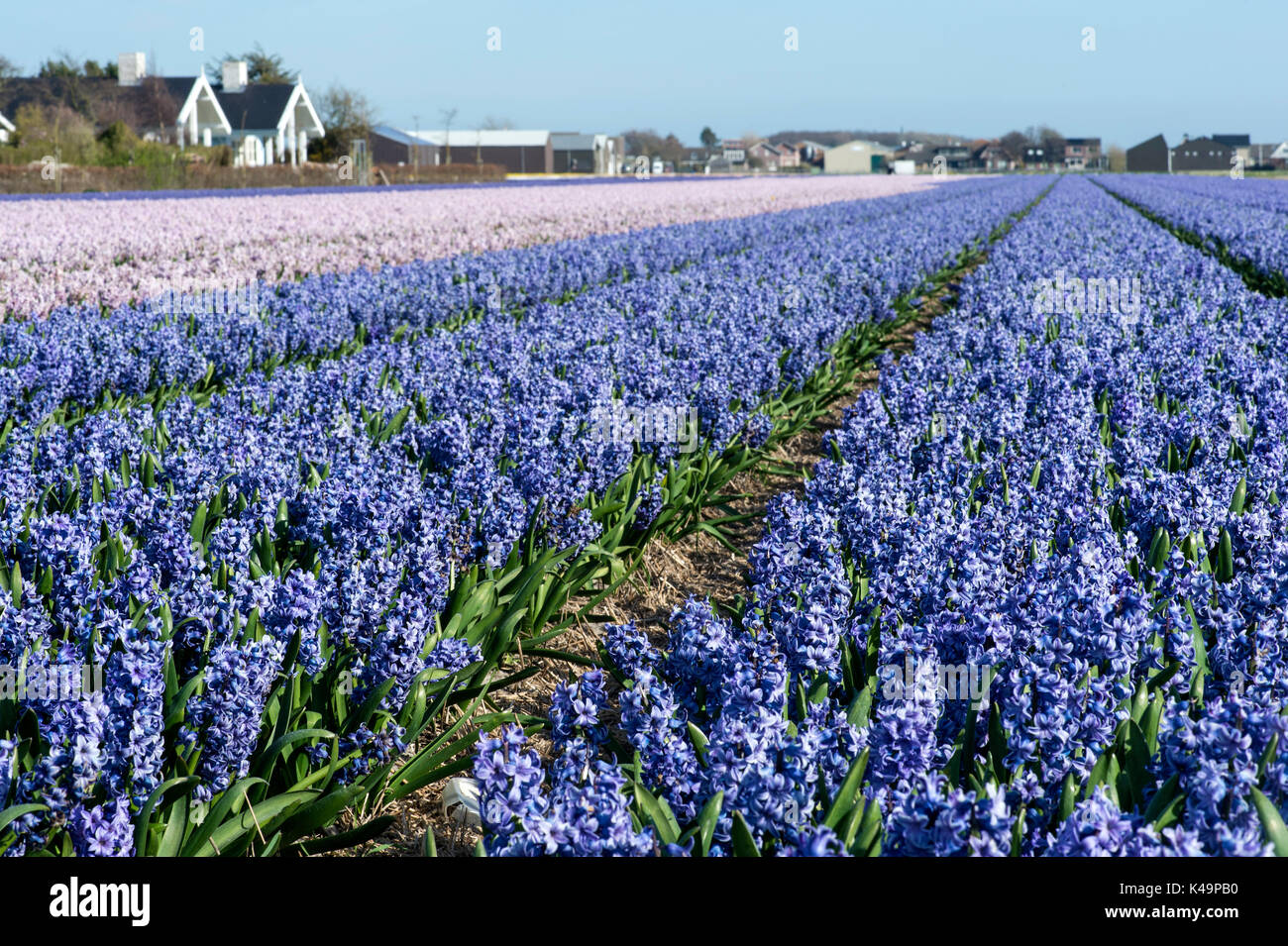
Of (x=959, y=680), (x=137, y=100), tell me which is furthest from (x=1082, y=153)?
(x=959, y=680)

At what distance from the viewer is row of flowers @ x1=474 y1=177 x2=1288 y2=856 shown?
7.60 feet

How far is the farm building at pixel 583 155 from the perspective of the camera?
11094cm

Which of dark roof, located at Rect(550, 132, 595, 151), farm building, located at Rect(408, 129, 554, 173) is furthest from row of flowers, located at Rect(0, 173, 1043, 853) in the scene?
dark roof, located at Rect(550, 132, 595, 151)

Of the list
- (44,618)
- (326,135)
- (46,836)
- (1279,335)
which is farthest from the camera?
(326,135)

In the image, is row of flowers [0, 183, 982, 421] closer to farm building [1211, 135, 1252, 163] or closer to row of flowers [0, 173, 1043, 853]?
row of flowers [0, 173, 1043, 853]

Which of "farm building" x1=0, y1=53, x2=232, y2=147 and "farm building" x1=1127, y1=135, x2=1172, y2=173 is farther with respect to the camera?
"farm building" x1=1127, y1=135, x2=1172, y2=173

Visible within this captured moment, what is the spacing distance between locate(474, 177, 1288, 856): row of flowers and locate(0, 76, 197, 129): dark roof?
6690 cm

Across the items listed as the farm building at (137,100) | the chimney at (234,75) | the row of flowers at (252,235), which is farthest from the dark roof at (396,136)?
the row of flowers at (252,235)

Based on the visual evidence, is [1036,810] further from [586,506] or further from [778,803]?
[586,506]

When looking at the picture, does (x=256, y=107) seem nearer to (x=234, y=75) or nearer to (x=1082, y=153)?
(x=234, y=75)

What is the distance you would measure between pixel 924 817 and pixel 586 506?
11.1 feet

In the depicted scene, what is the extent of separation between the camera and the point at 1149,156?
13712 cm

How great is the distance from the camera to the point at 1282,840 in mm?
2248
